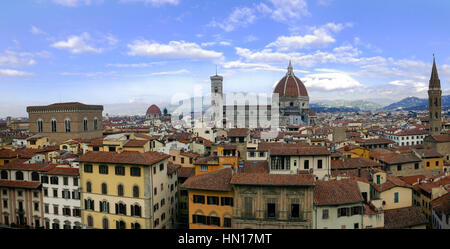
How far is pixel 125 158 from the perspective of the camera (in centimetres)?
2430

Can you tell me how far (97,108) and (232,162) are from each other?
51971 millimetres

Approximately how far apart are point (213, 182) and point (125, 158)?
742 cm

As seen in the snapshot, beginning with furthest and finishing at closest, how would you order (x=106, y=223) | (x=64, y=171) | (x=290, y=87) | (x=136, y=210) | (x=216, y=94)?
1. (x=290, y=87)
2. (x=216, y=94)
3. (x=64, y=171)
4. (x=106, y=223)
5. (x=136, y=210)

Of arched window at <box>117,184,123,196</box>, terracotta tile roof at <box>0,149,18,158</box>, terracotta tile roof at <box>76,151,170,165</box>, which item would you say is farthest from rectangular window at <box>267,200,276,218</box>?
terracotta tile roof at <box>0,149,18,158</box>

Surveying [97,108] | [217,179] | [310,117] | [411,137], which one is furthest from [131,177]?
[310,117]

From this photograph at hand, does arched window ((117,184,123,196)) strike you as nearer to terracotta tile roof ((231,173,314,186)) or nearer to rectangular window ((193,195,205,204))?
rectangular window ((193,195,205,204))

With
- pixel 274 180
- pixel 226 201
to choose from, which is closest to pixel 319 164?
pixel 274 180

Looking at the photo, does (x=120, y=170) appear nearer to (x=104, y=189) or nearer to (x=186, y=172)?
(x=104, y=189)

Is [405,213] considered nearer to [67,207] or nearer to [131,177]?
[131,177]

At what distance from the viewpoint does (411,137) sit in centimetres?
6619

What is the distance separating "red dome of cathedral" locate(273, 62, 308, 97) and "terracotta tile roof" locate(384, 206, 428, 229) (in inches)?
4513

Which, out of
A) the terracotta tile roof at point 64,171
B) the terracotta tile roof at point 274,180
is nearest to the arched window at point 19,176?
the terracotta tile roof at point 64,171

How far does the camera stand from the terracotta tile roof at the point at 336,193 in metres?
19.5
